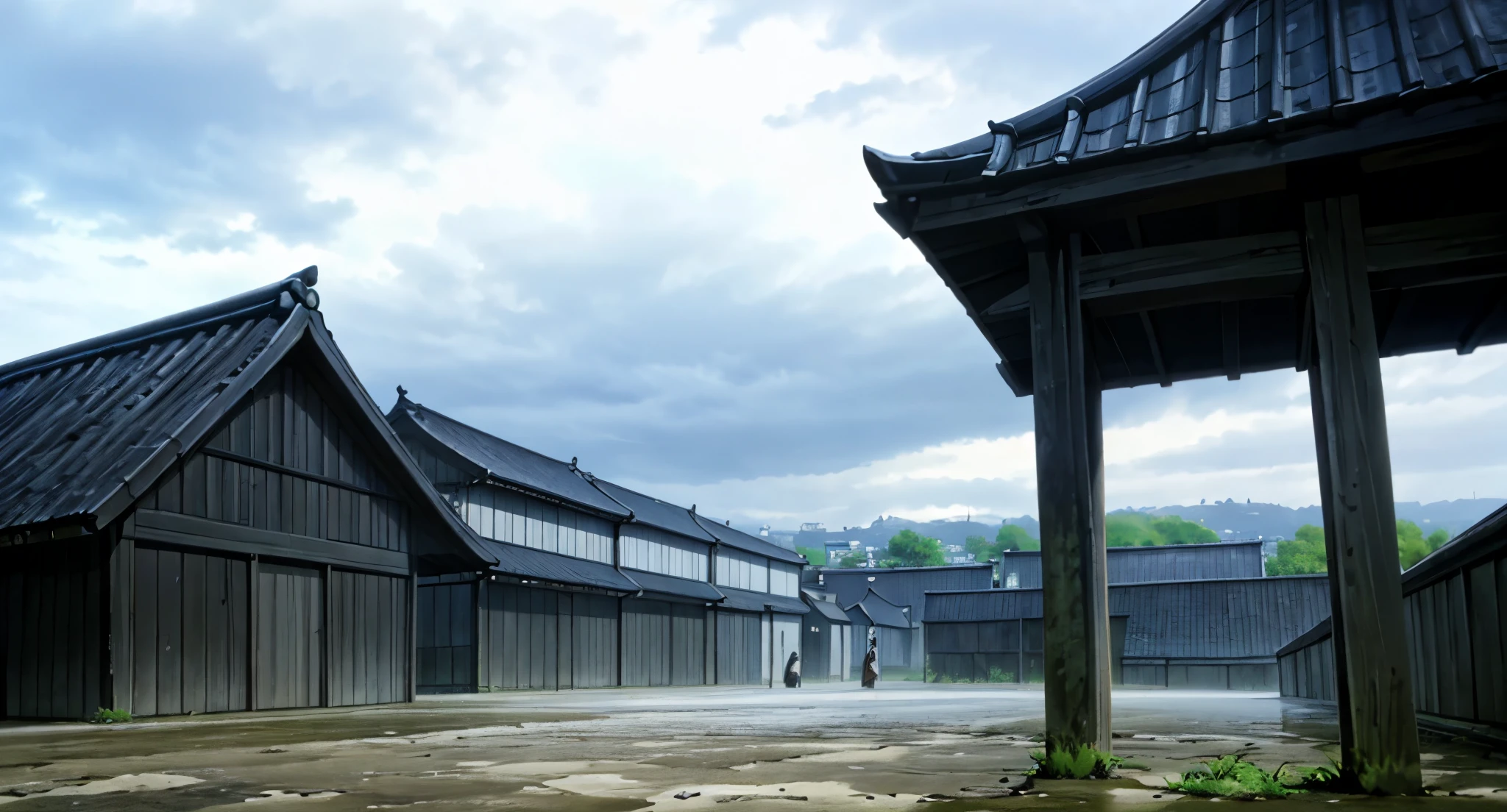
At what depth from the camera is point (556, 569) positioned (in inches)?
1314

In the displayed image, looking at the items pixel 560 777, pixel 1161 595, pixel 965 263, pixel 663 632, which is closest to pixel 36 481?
pixel 560 777

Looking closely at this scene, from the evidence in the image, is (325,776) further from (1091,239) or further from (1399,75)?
(1399,75)

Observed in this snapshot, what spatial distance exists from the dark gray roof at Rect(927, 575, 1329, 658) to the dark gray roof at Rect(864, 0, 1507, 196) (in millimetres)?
46193

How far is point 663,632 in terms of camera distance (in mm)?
40094

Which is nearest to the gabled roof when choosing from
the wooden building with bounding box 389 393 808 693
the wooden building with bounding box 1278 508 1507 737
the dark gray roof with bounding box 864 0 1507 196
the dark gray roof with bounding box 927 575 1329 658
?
the wooden building with bounding box 389 393 808 693

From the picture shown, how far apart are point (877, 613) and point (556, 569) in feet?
145

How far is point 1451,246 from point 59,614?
15768 mm

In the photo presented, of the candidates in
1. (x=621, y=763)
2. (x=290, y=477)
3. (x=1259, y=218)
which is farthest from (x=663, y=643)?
(x=1259, y=218)

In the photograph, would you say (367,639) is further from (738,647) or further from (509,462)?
(738,647)

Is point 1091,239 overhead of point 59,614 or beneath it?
overhead

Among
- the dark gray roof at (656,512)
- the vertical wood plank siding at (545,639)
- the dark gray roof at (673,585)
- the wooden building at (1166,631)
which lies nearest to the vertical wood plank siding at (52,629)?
the vertical wood plank siding at (545,639)

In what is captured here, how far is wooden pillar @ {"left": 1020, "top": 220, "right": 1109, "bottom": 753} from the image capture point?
6.48 meters

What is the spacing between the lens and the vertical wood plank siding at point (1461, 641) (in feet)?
27.5

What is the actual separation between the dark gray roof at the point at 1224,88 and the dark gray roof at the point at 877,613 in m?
64.6
